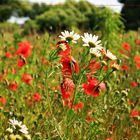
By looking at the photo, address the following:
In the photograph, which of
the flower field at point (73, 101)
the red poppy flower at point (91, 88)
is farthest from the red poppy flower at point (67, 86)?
the red poppy flower at point (91, 88)

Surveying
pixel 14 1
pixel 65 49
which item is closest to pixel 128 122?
pixel 65 49

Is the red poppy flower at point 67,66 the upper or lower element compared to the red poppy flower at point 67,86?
upper

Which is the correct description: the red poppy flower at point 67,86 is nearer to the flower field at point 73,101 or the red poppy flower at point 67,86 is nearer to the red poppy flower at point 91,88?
the flower field at point 73,101

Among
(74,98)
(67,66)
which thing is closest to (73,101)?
(74,98)

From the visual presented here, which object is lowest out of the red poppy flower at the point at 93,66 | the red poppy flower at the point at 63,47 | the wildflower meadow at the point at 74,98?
the wildflower meadow at the point at 74,98

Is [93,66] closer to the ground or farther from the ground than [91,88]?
farther from the ground

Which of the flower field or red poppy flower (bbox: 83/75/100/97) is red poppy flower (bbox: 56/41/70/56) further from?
red poppy flower (bbox: 83/75/100/97)

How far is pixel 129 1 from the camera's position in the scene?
906 inches

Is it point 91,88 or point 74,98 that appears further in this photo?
point 91,88

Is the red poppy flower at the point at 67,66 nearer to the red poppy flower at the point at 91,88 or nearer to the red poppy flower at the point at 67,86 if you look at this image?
the red poppy flower at the point at 67,86

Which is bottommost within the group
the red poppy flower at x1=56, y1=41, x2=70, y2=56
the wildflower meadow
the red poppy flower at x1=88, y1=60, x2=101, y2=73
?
the wildflower meadow

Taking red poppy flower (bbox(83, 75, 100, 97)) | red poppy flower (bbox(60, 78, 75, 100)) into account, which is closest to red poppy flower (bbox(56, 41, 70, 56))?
red poppy flower (bbox(60, 78, 75, 100))

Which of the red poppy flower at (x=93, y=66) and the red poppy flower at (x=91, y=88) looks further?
the red poppy flower at (x=91, y=88)

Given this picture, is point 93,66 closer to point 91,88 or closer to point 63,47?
point 91,88
